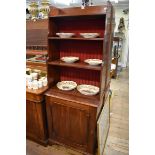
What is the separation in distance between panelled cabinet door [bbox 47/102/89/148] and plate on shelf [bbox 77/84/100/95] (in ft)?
0.87

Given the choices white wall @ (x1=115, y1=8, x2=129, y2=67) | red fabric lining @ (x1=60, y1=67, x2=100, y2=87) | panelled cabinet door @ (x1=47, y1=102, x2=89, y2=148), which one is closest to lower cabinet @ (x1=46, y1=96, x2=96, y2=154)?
panelled cabinet door @ (x1=47, y1=102, x2=89, y2=148)

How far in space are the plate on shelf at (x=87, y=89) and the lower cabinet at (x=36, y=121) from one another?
56cm

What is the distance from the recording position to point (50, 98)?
2.10 m

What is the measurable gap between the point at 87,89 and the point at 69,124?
1.74ft

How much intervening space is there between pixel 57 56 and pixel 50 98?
65cm

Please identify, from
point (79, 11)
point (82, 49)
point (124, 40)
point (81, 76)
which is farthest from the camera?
point (124, 40)

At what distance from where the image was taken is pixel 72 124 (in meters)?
2.05

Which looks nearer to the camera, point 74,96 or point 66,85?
point 74,96

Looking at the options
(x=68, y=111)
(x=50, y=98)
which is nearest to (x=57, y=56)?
(x=50, y=98)

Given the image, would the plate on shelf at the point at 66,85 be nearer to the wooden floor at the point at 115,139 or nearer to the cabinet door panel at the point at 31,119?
the cabinet door panel at the point at 31,119

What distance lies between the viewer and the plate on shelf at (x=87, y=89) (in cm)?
207

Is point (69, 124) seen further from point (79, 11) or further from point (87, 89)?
point (79, 11)

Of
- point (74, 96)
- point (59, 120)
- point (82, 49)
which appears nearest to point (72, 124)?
point (59, 120)
